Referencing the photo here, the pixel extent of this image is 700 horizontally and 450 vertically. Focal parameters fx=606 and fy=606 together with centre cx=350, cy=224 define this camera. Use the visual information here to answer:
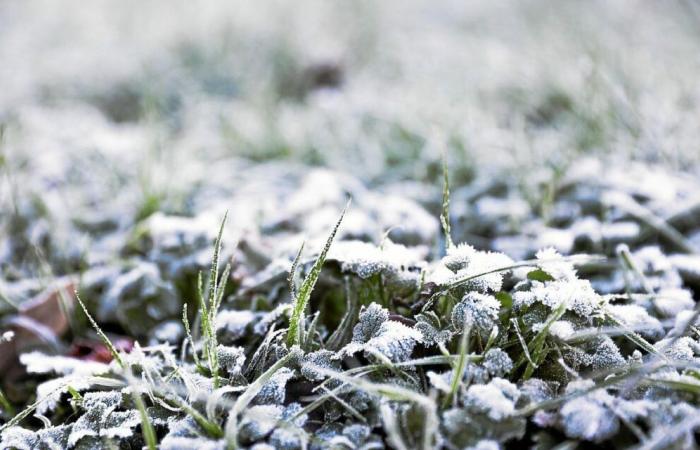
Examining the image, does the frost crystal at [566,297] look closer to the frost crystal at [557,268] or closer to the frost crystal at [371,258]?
the frost crystal at [557,268]

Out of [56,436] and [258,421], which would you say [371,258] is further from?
[56,436]

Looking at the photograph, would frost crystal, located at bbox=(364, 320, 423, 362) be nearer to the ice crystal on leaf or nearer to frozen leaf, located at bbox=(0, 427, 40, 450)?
the ice crystal on leaf

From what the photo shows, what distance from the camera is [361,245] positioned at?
1130mm

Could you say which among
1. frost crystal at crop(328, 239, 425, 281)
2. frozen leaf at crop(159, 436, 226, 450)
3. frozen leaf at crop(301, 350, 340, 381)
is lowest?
frozen leaf at crop(159, 436, 226, 450)

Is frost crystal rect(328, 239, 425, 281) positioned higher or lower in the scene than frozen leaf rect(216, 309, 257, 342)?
higher

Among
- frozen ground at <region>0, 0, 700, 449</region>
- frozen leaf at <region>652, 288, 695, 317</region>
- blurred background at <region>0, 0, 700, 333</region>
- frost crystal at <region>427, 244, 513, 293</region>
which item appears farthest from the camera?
blurred background at <region>0, 0, 700, 333</region>

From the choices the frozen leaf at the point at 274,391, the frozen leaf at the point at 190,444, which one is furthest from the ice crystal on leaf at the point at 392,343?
the frozen leaf at the point at 190,444

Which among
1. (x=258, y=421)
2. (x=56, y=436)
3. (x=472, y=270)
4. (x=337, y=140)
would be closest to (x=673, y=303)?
(x=472, y=270)

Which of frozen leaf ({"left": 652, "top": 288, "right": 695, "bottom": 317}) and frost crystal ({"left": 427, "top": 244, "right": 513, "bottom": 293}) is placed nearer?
frost crystal ({"left": 427, "top": 244, "right": 513, "bottom": 293})

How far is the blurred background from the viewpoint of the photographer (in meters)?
1.50

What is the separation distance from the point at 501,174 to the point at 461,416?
1.14m

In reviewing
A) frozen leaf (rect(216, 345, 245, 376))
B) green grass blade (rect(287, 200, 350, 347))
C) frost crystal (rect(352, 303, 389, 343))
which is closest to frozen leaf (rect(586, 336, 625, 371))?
frost crystal (rect(352, 303, 389, 343))

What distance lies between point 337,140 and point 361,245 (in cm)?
117

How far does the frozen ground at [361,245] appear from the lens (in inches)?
34.7
